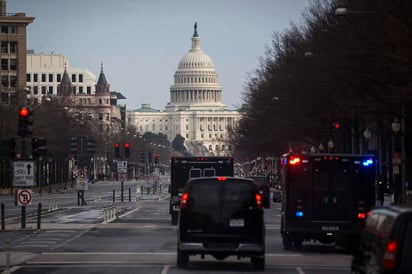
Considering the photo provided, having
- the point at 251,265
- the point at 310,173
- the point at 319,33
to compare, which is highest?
the point at 319,33

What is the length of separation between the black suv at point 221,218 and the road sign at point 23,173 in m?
16.7

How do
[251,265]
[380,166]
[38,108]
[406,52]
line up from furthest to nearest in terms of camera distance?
[38,108] < [380,166] < [406,52] < [251,265]

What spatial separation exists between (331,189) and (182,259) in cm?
707

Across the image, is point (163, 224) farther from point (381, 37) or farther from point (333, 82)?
point (333, 82)

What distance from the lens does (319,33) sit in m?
67.8

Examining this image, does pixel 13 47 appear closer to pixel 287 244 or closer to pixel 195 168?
pixel 195 168

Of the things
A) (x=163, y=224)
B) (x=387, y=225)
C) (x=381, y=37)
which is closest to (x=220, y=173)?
(x=163, y=224)

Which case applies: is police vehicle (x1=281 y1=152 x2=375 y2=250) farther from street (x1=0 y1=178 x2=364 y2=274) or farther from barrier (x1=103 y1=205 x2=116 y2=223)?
barrier (x1=103 y1=205 x2=116 y2=223)

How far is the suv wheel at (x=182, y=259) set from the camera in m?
26.2

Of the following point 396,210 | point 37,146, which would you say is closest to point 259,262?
point 396,210

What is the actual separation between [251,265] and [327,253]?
17.4 ft

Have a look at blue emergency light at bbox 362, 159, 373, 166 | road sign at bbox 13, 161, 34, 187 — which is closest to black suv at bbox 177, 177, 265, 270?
blue emergency light at bbox 362, 159, 373, 166

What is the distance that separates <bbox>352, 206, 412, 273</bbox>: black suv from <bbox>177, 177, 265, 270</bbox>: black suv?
9.52 meters

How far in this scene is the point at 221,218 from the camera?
2580 centimetres
